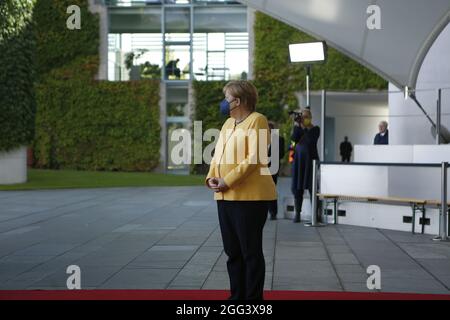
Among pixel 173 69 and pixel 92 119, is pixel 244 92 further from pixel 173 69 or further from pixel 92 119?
pixel 92 119

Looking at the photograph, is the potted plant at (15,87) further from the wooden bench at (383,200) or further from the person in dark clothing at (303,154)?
the wooden bench at (383,200)

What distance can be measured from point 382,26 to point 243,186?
30.3ft

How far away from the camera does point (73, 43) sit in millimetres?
30547

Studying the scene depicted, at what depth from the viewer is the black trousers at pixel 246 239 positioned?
5121mm

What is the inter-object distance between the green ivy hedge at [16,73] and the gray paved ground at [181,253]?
7.98 meters

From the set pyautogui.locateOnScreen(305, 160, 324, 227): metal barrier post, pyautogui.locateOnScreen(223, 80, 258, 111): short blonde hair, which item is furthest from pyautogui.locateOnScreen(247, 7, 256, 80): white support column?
pyautogui.locateOnScreen(223, 80, 258, 111): short blonde hair

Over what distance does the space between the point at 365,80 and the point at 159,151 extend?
31.1 ft

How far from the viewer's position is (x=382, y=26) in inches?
527

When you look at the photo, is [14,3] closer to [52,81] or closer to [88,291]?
[52,81]

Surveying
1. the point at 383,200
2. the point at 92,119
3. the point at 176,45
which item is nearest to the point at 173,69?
the point at 176,45

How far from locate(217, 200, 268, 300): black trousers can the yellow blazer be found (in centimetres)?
8

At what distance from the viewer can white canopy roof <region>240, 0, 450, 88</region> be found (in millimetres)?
12703
